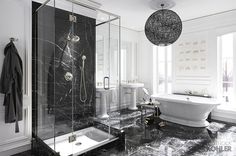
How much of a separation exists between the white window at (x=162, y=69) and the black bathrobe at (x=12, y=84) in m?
4.13

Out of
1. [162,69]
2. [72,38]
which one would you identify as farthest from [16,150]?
[162,69]

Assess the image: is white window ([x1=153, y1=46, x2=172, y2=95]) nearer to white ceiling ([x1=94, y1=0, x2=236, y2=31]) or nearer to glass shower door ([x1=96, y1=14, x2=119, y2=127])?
white ceiling ([x1=94, y1=0, x2=236, y2=31])

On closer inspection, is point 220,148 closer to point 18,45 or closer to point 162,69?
point 162,69

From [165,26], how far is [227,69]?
2.42m

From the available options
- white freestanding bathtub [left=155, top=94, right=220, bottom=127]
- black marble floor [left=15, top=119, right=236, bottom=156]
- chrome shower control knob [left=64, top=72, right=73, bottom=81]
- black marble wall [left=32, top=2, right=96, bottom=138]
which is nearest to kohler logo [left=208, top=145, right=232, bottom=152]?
black marble floor [left=15, top=119, right=236, bottom=156]

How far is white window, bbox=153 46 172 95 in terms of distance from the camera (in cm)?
511

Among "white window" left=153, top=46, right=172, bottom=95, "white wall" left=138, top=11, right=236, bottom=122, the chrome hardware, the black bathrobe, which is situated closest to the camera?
the black bathrobe

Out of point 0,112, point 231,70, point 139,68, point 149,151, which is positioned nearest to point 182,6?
point 231,70

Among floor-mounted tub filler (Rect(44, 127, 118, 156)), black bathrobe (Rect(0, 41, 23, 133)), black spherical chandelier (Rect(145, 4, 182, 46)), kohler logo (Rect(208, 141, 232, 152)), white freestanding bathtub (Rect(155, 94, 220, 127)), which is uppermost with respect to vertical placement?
black spherical chandelier (Rect(145, 4, 182, 46))

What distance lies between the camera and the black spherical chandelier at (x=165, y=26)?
284 centimetres

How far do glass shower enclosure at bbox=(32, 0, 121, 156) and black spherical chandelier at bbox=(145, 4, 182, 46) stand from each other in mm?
723

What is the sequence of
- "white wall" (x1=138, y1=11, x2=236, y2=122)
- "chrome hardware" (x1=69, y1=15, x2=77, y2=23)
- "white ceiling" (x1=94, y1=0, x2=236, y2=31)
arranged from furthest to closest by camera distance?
"white wall" (x1=138, y1=11, x2=236, y2=122) < "white ceiling" (x1=94, y1=0, x2=236, y2=31) < "chrome hardware" (x1=69, y1=15, x2=77, y2=23)

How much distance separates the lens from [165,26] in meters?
2.85

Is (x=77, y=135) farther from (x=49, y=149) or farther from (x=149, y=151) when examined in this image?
(x=149, y=151)
